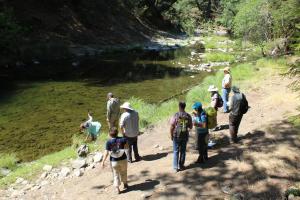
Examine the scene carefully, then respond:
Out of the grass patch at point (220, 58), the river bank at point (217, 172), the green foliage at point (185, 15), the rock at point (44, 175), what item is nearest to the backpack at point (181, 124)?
the river bank at point (217, 172)

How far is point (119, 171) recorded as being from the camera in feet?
30.1

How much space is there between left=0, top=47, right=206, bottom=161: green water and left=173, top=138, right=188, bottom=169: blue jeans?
6.02 metres

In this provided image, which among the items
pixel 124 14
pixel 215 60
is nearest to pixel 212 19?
pixel 124 14

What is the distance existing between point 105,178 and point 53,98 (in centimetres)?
1259

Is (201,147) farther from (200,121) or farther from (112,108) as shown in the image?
(112,108)

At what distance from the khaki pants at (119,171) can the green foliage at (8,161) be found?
192 inches

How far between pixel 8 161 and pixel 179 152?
5.84 meters

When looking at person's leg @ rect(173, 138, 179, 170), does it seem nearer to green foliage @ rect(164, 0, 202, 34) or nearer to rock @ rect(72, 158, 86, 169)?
rock @ rect(72, 158, 86, 169)

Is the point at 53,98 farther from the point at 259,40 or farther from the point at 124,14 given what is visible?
the point at 124,14

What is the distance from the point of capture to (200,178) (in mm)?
9547

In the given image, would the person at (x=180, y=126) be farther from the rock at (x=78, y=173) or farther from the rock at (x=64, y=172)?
the rock at (x=64, y=172)

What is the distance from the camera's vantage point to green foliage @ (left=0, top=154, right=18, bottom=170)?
41.9 feet

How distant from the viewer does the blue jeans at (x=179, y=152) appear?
377 inches

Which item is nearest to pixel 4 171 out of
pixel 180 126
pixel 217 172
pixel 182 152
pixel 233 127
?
pixel 182 152
